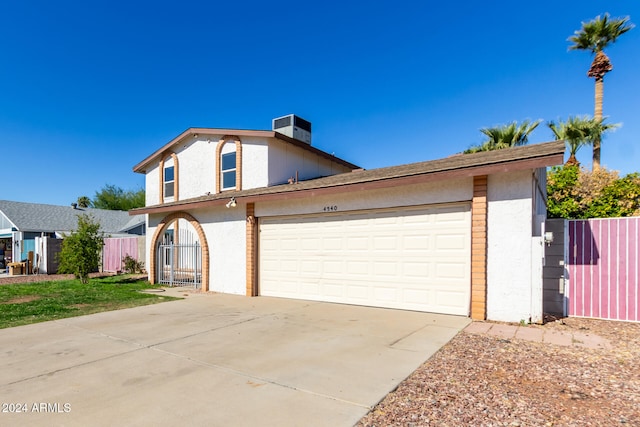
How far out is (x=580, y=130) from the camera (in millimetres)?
18922

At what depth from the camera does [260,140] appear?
1469 cm

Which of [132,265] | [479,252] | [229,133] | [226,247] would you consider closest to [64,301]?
[226,247]

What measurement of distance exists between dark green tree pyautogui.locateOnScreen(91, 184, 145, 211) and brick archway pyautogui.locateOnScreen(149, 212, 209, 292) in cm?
3664

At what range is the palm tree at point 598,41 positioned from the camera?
1983cm

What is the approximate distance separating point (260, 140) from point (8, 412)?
40.1 feet

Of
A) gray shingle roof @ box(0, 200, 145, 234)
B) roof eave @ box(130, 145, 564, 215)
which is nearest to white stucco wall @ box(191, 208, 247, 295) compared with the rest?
roof eave @ box(130, 145, 564, 215)

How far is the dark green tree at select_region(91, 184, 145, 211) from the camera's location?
48.1 meters

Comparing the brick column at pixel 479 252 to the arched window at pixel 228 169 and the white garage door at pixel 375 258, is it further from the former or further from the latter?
the arched window at pixel 228 169

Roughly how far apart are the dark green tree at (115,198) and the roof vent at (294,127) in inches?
1495

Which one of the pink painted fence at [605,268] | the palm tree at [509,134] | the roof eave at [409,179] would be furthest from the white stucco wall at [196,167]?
the palm tree at [509,134]

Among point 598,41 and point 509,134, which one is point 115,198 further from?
point 598,41

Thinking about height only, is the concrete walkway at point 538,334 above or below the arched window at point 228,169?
below

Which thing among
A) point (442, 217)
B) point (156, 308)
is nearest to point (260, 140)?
point (156, 308)

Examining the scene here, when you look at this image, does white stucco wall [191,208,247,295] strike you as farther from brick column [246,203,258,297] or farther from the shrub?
the shrub
